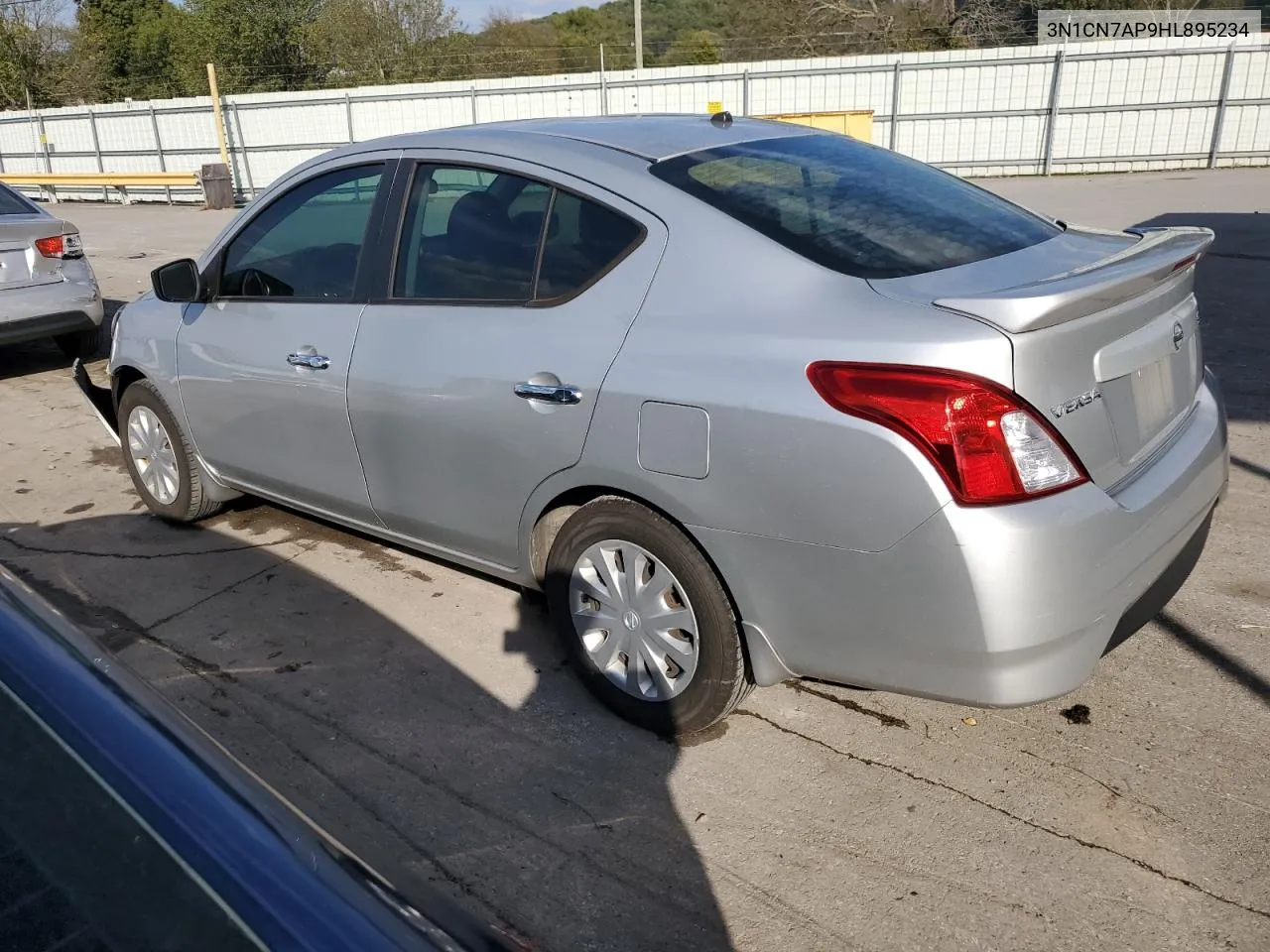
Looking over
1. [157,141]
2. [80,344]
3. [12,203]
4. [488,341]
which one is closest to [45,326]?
[80,344]

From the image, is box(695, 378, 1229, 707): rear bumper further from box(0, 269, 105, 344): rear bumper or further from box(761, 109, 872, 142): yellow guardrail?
box(761, 109, 872, 142): yellow guardrail

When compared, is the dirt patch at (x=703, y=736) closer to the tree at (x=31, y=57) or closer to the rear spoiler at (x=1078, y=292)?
the rear spoiler at (x=1078, y=292)

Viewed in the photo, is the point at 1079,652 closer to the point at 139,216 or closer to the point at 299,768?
the point at 299,768

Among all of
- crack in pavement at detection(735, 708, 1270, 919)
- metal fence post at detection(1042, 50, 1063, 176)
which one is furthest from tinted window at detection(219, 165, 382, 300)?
metal fence post at detection(1042, 50, 1063, 176)

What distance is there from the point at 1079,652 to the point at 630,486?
3.96 feet

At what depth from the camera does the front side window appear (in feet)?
10.1

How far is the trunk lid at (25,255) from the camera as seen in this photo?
7699 mm

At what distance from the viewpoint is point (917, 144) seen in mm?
20578

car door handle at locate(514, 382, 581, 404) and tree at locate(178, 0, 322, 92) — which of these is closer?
car door handle at locate(514, 382, 581, 404)

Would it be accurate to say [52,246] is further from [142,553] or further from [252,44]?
[252,44]

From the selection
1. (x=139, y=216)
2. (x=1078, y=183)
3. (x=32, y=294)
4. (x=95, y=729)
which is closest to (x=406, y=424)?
(x=95, y=729)

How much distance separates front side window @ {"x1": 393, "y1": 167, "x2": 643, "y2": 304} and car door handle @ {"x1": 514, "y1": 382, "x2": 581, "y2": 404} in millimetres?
280

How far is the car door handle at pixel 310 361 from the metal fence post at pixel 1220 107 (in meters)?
20.6

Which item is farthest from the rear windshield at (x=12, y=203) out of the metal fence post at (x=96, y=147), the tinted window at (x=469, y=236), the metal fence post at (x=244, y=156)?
the metal fence post at (x=96, y=147)
